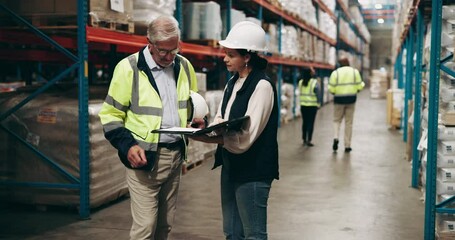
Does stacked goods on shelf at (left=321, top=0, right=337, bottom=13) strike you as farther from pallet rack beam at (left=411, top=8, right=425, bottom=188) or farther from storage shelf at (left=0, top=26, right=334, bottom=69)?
storage shelf at (left=0, top=26, right=334, bottom=69)

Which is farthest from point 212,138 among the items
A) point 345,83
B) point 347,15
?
point 347,15

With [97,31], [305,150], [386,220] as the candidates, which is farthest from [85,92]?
[305,150]

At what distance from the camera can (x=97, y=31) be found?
5414mm

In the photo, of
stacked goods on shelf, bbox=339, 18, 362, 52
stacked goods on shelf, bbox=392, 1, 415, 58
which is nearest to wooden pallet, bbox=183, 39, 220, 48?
stacked goods on shelf, bbox=392, 1, 415, 58

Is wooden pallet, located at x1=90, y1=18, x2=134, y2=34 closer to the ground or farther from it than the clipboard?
farther from it

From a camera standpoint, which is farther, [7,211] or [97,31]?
[7,211]

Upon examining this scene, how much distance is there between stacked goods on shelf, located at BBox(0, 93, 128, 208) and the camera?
224 inches

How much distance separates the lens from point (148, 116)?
3.30 meters

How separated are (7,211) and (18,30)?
6.51 feet

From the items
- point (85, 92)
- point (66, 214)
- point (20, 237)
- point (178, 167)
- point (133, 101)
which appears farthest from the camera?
point (66, 214)

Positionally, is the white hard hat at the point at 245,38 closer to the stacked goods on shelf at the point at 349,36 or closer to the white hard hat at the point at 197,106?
the white hard hat at the point at 197,106

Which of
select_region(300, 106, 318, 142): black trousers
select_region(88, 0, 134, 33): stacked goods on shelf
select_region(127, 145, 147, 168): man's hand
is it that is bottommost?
select_region(300, 106, 318, 142): black trousers

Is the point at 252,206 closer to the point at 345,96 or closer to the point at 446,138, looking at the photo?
the point at 446,138

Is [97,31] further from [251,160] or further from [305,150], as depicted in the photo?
[305,150]
